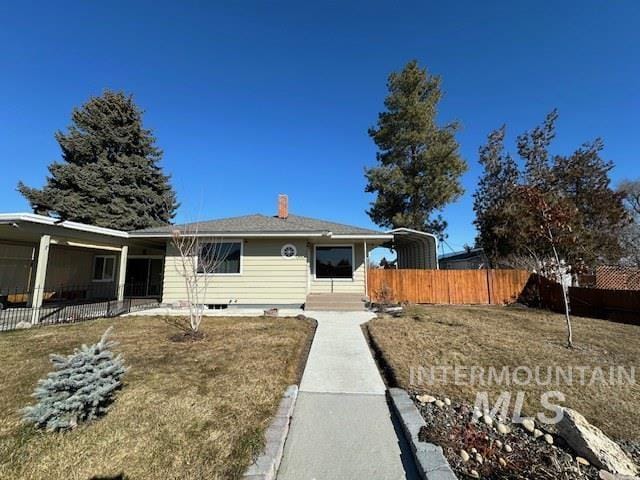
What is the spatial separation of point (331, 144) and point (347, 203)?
23.5 feet

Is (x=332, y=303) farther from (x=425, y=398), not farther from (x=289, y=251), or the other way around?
(x=425, y=398)

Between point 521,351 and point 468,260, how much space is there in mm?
21602

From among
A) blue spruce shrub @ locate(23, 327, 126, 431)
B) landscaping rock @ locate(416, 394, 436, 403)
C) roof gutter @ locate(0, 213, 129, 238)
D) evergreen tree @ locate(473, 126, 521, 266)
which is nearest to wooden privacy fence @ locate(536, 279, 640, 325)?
evergreen tree @ locate(473, 126, 521, 266)

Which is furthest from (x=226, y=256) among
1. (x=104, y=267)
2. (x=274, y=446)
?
(x=274, y=446)

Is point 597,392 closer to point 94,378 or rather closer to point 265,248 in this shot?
point 94,378

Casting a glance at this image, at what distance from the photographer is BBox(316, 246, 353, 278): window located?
1269 centimetres

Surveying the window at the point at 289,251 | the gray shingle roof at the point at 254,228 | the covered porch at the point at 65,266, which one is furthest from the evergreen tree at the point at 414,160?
the covered porch at the point at 65,266

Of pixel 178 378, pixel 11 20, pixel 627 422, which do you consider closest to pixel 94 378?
pixel 178 378

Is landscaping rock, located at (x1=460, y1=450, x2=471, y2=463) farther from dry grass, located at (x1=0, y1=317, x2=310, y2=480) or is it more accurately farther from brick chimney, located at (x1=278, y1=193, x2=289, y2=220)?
brick chimney, located at (x1=278, y1=193, x2=289, y2=220)

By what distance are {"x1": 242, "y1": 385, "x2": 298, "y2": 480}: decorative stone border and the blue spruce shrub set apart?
6.18 feet

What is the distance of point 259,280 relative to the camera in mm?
11258

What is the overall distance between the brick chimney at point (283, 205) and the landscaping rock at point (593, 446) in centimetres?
1235

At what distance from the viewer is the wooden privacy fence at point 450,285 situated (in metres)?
13.4

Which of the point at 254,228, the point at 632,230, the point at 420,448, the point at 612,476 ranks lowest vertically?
the point at 612,476
